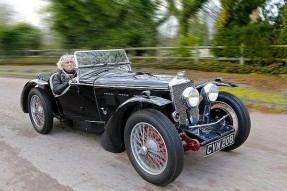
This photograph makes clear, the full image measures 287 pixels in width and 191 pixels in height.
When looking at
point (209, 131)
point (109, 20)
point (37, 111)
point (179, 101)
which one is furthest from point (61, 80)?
point (109, 20)

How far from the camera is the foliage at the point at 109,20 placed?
16.7 m

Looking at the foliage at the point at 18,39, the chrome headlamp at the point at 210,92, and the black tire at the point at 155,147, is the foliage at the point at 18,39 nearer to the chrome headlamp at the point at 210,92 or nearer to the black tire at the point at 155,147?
the chrome headlamp at the point at 210,92

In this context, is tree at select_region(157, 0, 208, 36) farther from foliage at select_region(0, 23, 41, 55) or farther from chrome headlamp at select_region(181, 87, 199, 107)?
chrome headlamp at select_region(181, 87, 199, 107)

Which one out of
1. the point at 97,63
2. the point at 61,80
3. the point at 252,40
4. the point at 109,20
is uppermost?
the point at 109,20

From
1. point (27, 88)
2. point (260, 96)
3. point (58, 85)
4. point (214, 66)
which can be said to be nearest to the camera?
point (58, 85)

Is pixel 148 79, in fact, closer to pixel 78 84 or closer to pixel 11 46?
pixel 78 84

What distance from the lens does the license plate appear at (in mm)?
3943

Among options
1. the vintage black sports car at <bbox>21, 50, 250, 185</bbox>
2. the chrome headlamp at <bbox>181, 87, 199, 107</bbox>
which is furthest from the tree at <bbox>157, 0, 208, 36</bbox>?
the chrome headlamp at <bbox>181, 87, 199, 107</bbox>

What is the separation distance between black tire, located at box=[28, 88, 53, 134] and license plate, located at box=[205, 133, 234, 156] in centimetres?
291

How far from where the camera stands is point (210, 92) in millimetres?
4480

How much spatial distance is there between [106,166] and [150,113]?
1.13 metres

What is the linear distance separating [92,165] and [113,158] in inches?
13.6

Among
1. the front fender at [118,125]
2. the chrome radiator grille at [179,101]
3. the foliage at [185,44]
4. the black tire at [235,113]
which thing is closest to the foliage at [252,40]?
the foliage at [185,44]

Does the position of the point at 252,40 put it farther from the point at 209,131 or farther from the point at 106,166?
the point at 106,166
